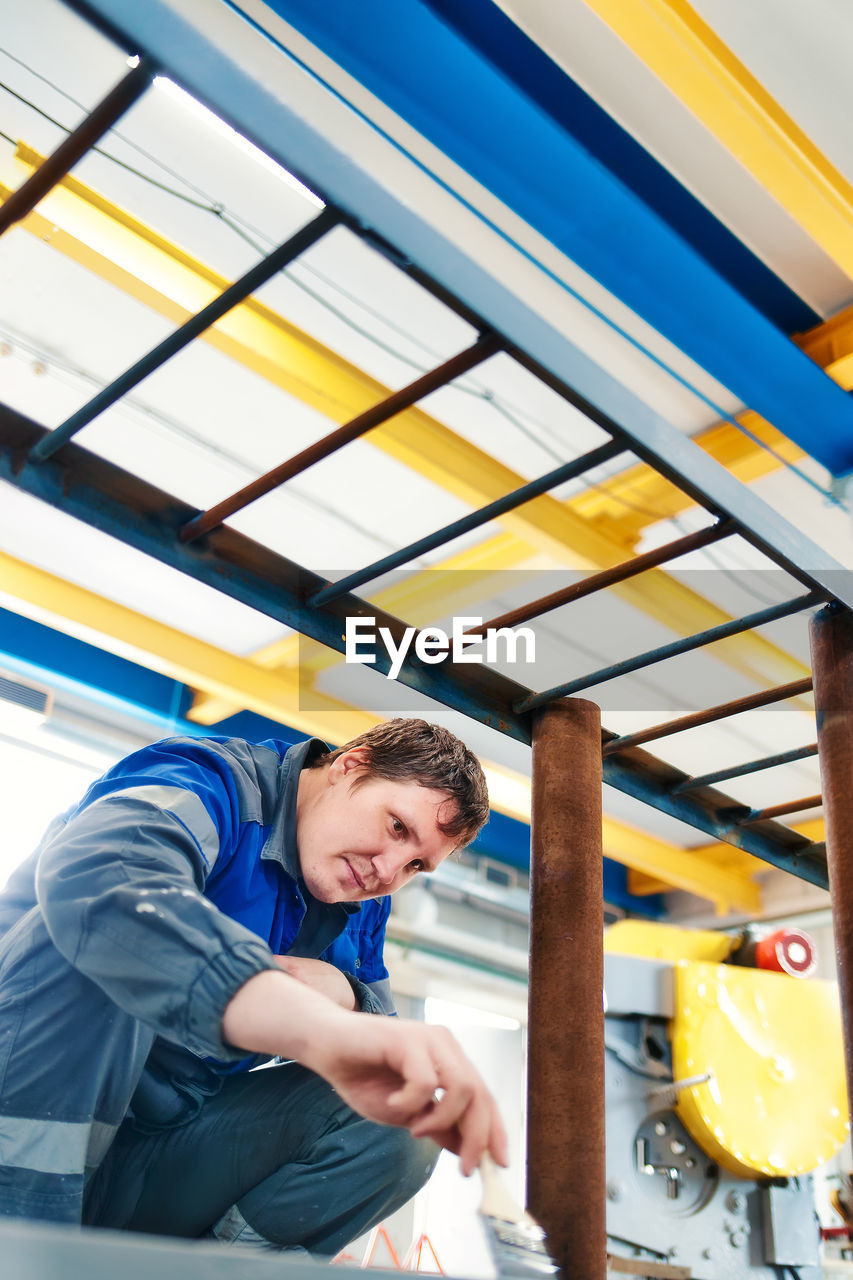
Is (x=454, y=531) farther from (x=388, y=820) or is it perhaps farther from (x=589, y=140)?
(x=589, y=140)

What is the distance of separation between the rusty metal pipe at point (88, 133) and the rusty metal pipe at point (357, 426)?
426mm

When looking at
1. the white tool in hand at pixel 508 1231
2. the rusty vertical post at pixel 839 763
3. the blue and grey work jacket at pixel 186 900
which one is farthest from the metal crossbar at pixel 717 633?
the white tool in hand at pixel 508 1231

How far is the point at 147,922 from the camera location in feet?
3.22

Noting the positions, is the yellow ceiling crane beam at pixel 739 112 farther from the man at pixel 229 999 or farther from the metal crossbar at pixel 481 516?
the man at pixel 229 999

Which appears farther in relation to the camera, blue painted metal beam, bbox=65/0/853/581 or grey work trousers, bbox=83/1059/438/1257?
grey work trousers, bbox=83/1059/438/1257

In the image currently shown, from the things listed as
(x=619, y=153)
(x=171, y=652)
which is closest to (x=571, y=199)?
(x=619, y=153)

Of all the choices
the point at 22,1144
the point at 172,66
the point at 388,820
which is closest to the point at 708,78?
the point at 172,66

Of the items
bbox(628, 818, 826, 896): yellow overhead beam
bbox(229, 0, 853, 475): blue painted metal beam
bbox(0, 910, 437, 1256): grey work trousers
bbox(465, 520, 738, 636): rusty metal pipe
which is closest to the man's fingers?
bbox(0, 910, 437, 1256): grey work trousers

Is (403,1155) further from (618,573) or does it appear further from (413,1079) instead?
(618,573)

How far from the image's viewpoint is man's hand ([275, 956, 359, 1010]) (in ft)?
5.13

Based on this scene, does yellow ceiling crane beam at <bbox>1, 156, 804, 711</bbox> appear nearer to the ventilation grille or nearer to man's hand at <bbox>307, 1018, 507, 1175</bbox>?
the ventilation grille

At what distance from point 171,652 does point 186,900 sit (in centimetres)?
346

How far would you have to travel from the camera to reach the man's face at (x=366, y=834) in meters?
1.58

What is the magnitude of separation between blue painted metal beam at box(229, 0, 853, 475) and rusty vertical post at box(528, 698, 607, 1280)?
1.04 metres
